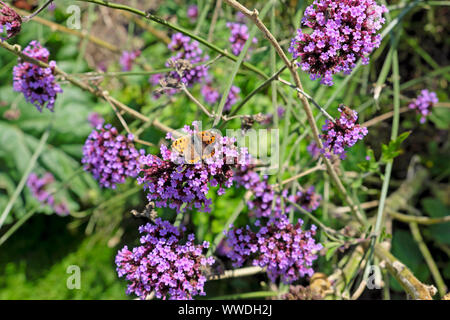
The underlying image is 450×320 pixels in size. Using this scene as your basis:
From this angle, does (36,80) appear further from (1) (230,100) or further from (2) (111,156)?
(1) (230,100)

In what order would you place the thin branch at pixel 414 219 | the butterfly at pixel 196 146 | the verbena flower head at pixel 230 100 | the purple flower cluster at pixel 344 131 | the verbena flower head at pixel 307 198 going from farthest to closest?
the thin branch at pixel 414 219 → the verbena flower head at pixel 230 100 → the verbena flower head at pixel 307 198 → the purple flower cluster at pixel 344 131 → the butterfly at pixel 196 146

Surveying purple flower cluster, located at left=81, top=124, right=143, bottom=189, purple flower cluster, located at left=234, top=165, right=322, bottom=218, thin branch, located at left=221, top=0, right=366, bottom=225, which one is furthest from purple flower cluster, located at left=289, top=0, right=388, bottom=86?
purple flower cluster, located at left=81, top=124, right=143, bottom=189

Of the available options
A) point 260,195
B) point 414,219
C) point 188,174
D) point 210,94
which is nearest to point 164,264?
point 188,174

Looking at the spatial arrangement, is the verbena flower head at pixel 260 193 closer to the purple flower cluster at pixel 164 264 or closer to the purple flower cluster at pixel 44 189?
the purple flower cluster at pixel 164 264

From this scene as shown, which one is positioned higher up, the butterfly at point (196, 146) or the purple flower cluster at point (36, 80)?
the purple flower cluster at point (36, 80)

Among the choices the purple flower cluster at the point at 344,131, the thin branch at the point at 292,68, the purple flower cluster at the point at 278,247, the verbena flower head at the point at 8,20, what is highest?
the verbena flower head at the point at 8,20

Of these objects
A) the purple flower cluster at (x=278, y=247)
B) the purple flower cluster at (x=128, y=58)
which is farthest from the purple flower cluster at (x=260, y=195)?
the purple flower cluster at (x=128, y=58)
